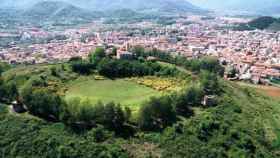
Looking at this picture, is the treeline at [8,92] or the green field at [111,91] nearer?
the treeline at [8,92]

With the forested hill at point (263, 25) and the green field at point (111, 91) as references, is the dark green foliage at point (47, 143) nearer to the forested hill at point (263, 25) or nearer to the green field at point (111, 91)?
the green field at point (111, 91)

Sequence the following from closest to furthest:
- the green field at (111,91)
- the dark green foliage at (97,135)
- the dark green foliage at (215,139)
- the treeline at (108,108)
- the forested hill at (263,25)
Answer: the dark green foliage at (215,139) → the dark green foliage at (97,135) → the treeline at (108,108) → the green field at (111,91) → the forested hill at (263,25)

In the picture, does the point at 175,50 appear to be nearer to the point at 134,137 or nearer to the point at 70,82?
the point at 70,82

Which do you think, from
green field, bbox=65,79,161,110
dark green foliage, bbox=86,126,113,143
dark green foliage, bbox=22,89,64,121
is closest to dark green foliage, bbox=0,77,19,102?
dark green foliage, bbox=22,89,64,121

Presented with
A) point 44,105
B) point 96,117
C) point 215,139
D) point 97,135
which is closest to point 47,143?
point 97,135

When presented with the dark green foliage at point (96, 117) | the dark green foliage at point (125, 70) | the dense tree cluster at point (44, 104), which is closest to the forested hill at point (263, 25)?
the dark green foliage at point (125, 70)

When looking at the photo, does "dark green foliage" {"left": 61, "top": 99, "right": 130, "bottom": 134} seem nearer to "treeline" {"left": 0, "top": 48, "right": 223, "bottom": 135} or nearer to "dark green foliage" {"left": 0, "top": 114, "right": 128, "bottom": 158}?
"treeline" {"left": 0, "top": 48, "right": 223, "bottom": 135}
